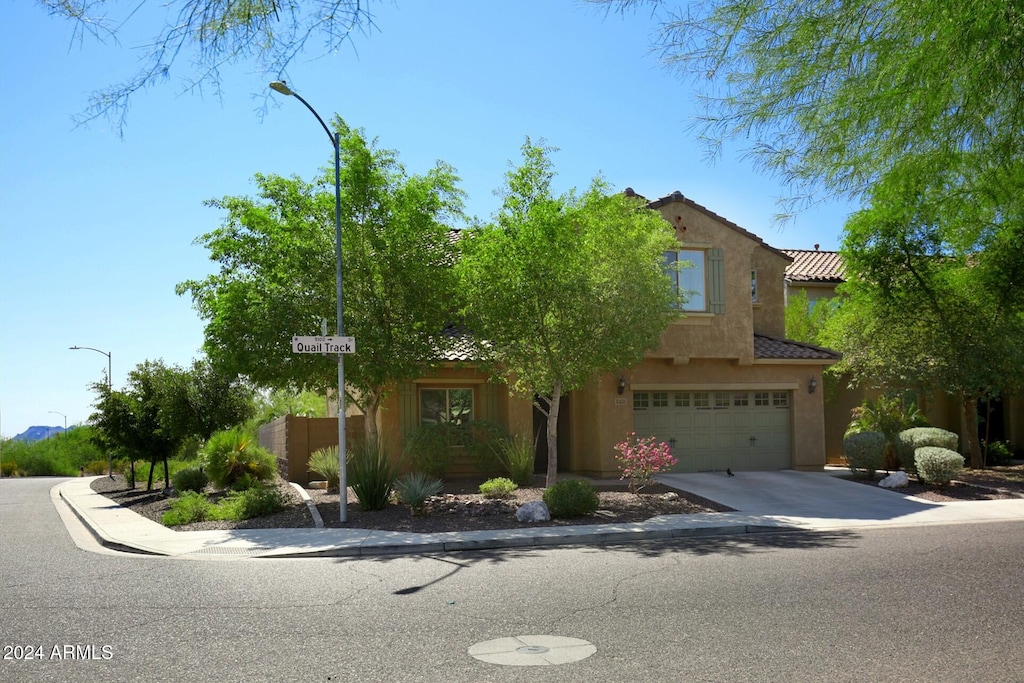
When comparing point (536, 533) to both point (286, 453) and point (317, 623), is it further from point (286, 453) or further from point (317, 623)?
point (286, 453)

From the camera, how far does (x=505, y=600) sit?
8.75 meters

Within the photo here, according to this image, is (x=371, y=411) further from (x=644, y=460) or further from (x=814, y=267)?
(x=814, y=267)

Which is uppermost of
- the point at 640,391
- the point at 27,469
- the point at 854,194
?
the point at 854,194

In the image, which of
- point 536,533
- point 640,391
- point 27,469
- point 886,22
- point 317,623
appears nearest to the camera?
point 886,22

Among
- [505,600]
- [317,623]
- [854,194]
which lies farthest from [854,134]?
[317,623]

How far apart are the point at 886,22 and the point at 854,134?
0.96m

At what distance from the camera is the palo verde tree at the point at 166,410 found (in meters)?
24.2

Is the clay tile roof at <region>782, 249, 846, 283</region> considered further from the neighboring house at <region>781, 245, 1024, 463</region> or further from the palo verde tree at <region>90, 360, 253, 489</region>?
the palo verde tree at <region>90, 360, 253, 489</region>

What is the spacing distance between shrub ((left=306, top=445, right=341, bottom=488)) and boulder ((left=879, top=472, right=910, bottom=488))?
12.2 meters

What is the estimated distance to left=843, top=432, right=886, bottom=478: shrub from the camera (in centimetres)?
2138

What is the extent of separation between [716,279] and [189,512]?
1346 centimetres

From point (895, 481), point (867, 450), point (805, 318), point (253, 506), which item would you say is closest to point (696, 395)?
point (867, 450)

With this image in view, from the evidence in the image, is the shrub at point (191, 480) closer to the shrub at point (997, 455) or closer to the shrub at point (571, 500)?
the shrub at point (571, 500)

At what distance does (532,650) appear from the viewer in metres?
6.70
